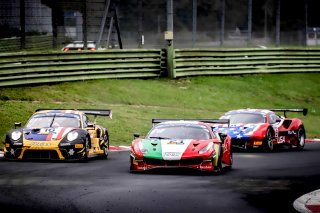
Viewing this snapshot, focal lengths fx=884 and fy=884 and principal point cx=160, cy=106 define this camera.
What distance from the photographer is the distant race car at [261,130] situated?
21.9 m

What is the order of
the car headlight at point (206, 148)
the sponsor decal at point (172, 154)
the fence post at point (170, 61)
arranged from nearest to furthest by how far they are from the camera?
the sponsor decal at point (172, 154), the car headlight at point (206, 148), the fence post at point (170, 61)

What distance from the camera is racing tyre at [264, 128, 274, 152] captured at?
22.1 meters

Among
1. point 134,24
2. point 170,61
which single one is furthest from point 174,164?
point 134,24

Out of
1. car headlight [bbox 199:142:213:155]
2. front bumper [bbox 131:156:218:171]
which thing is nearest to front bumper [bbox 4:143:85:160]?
front bumper [bbox 131:156:218:171]

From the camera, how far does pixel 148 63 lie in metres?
32.5

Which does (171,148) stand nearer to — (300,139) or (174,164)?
(174,164)

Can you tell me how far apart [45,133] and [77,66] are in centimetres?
1245

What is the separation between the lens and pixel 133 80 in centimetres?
3177

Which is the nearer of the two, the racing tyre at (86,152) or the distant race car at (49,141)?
the distant race car at (49,141)

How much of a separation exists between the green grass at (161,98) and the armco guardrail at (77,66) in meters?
0.28

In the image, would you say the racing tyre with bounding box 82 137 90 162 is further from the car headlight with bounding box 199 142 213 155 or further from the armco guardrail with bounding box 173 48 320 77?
the armco guardrail with bounding box 173 48 320 77

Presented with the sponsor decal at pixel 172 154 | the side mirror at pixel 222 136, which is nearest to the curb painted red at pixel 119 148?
the side mirror at pixel 222 136

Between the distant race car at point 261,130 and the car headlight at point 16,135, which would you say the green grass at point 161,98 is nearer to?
the distant race car at point 261,130

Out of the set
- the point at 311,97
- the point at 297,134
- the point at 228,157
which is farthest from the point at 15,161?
the point at 311,97
